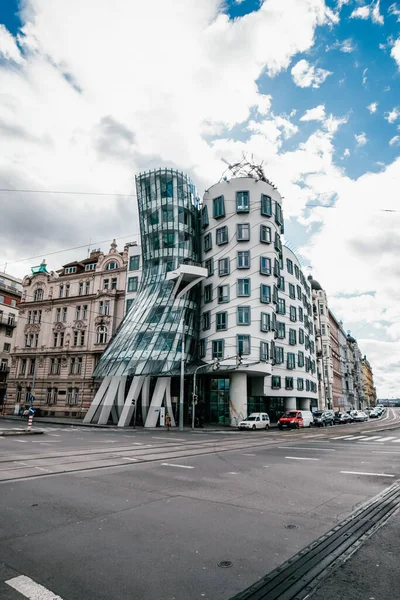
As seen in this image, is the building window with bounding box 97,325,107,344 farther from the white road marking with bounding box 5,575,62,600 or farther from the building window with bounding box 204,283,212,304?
the white road marking with bounding box 5,575,62,600

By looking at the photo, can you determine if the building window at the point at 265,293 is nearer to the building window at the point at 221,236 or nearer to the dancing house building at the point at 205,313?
the dancing house building at the point at 205,313

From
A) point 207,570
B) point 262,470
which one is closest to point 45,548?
point 207,570

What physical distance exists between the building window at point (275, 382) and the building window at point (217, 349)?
10.1m

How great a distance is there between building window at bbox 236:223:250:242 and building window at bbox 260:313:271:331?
8490 millimetres

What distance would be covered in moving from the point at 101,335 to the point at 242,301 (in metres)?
20.9

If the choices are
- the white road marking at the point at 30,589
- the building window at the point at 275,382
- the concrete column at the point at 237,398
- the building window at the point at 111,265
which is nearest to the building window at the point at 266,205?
the concrete column at the point at 237,398

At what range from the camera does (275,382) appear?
4716 centimetres

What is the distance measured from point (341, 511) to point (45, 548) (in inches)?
199

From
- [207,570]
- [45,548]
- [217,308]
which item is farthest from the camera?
[217,308]

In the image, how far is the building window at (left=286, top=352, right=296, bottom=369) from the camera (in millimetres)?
49875

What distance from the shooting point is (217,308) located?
4256 centimetres

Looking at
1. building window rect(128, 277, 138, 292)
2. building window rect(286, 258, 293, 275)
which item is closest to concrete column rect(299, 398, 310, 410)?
building window rect(286, 258, 293, 275)

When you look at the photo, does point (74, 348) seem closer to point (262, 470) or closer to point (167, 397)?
point (167, 397)

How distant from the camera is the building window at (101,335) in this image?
51.2 meters
